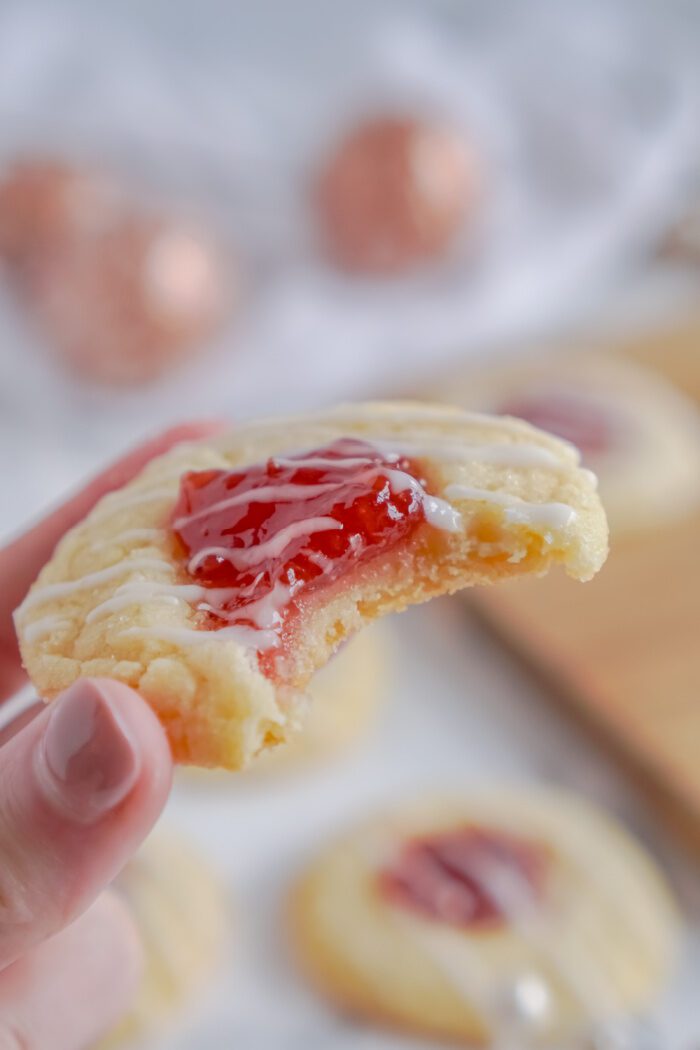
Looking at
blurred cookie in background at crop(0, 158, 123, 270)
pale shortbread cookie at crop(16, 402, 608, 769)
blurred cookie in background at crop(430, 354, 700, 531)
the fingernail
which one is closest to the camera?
the fingernail

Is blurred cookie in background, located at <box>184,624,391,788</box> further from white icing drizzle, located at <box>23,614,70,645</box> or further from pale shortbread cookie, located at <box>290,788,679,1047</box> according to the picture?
white icing drizzle, located at <box>23,614,70,645</box>

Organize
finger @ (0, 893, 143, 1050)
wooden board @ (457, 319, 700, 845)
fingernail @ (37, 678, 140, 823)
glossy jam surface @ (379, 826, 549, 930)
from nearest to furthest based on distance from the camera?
fingernail @ (37, 678, 140, 823)
finger @ (0, 893, 143, 1050)
glossy jam surface @ (379, 826, 549, 930)
wooden board @ (457, 319, 700, 845)

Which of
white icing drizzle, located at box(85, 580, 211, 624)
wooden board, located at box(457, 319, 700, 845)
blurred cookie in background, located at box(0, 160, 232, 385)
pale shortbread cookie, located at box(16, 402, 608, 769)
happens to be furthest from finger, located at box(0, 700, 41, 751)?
blurred cookie in background, located at box(0, 160, 232, 385)

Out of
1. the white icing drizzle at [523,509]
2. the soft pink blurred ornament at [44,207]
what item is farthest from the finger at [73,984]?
the soft pink blurred ornament at [44,207]

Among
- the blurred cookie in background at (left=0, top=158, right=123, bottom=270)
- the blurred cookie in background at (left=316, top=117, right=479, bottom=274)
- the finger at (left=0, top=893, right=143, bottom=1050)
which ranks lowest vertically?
the finger at (left=0, top=893, right=143, bottom=1050)

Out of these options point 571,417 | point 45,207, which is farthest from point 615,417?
point 45,207

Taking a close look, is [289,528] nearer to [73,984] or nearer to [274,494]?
[274,494]

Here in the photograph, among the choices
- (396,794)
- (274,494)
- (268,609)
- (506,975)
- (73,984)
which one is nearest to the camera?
(268,609)
